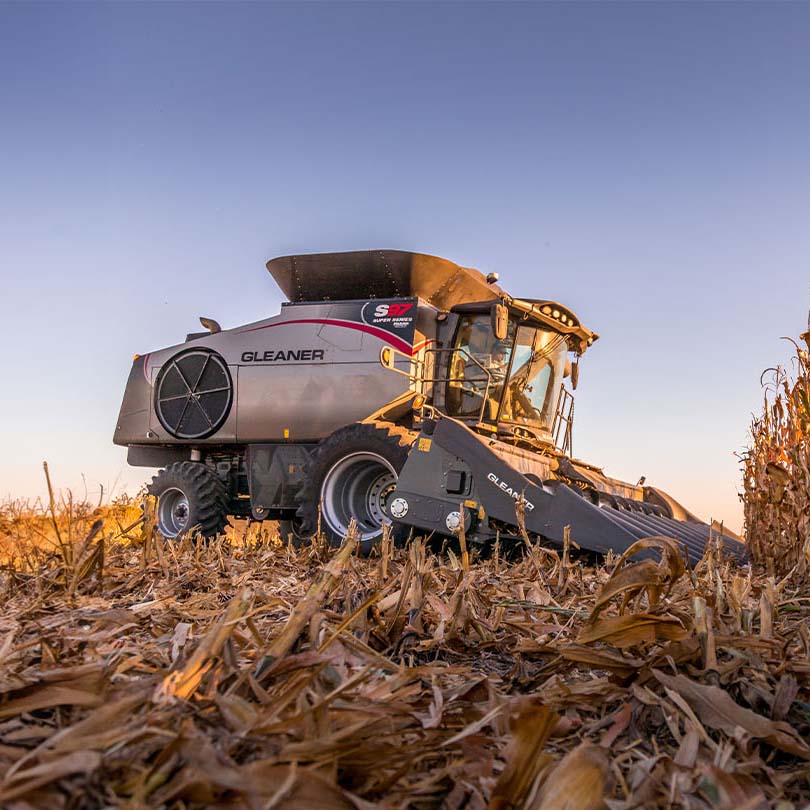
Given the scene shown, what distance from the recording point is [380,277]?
9570mm

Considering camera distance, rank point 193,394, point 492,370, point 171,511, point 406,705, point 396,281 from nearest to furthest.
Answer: point 406,705, point 492,370, point 396,281, point 171,511, point 193,394

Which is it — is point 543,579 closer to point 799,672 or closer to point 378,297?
point 799,672

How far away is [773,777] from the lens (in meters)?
1.41

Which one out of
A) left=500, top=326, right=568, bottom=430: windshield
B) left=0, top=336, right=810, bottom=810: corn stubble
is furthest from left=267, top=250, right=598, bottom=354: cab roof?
left=0, top=336, right=810, bottom=810: corn stubble

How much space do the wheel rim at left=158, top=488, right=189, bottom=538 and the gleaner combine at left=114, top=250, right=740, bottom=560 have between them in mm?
17

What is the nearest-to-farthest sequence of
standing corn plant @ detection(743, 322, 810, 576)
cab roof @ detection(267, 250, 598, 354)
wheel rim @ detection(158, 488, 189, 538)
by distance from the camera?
standing corn plant @ detection(743, 322, 810, 576), cab roof @ detection(267, 250, 598, 354), wheel rim @ detection(158, 488, 189, 538)

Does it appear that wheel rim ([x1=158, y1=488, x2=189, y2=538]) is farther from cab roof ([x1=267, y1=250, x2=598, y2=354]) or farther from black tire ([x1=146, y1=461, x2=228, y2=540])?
cab roof ([x1=267, y1=250, x2=598, y2=354])

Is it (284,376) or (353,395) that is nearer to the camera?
(353,395)

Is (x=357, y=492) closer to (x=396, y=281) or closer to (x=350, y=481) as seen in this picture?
(x=350, y=481)

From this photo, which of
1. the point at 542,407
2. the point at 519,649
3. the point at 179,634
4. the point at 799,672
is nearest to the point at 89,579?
the point at 179,634

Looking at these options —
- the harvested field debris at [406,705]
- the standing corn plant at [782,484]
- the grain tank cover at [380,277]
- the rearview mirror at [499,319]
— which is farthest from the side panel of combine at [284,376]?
the harvested field debris at [406,705]

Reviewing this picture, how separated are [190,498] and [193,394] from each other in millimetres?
1398

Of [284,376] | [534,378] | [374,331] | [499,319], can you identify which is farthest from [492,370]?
[284,376]

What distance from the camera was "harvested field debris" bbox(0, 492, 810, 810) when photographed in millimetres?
1113
